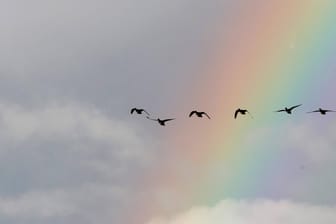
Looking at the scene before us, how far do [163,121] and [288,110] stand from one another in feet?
69.7

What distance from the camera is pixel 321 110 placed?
2088 inches

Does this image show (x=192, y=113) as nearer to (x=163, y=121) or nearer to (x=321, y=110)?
(x=163, y=121)

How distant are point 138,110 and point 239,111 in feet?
53.7

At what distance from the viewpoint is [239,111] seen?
5003 cm

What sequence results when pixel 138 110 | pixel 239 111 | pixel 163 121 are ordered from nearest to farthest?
pixel 239 111, pixel 138 110, pixel 163 121

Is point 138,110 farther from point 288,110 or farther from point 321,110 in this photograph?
point 321,110

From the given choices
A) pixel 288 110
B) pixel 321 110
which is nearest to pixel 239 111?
pixel 288 110

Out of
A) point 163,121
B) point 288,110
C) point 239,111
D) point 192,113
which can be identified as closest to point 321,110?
point 288,110

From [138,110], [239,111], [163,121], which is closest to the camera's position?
[239,111]

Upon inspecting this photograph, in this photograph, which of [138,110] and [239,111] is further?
[138,110]

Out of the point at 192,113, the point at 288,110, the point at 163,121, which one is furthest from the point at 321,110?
the point at 163,121

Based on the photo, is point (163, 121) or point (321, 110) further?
point (163, 121)

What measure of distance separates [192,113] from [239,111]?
9.25 meters

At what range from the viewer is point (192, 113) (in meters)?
56.5
